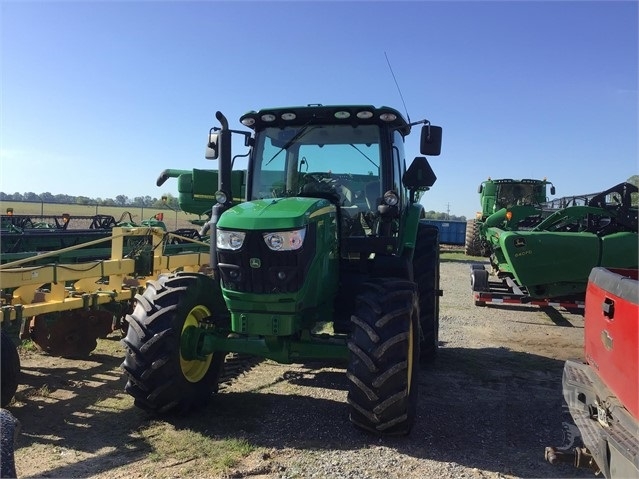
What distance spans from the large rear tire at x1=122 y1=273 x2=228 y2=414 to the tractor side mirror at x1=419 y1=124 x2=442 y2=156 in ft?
7.47

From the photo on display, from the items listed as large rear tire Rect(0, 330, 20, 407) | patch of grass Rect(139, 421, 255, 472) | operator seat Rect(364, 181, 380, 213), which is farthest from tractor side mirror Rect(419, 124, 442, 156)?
large rear tire Rect(0, 330, 20, 407)

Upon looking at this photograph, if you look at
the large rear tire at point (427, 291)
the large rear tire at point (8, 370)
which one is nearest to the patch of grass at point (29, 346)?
the large rear tire at point (8, 370)

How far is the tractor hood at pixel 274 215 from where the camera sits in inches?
149

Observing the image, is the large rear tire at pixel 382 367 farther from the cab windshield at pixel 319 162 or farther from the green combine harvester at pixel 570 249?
the green combine harvester at pixel 570 249

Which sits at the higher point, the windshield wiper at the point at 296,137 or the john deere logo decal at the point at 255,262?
the windshield wiper at the point at 296,137

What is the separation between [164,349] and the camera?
13.2 ft

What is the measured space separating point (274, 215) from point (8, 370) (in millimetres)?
2379

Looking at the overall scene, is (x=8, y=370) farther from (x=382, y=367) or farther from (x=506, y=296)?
(x=506, y=296)

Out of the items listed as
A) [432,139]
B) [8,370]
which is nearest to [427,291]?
[432,139]

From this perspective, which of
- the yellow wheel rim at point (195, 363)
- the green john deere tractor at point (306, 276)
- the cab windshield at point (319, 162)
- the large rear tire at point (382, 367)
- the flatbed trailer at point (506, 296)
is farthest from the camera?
the flatbed trailer at point (506, 296)

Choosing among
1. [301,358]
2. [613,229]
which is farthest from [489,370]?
[613,229]

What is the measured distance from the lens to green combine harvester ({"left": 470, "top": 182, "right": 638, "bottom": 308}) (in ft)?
26.1

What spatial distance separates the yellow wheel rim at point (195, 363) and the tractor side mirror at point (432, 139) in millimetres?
2398

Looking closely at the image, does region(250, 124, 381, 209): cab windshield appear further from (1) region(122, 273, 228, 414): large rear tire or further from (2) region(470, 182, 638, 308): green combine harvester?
(2) region(470, 182, 638, 308): green combine harvester
